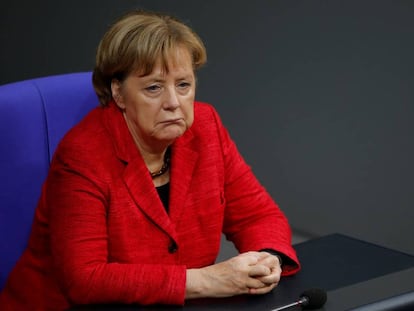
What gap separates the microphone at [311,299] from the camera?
168 cm

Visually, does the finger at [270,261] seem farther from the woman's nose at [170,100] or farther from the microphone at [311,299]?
the woman's nose at [170,100]

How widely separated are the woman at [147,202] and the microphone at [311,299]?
0.45ft

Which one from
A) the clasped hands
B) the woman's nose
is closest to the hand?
the clasped hands

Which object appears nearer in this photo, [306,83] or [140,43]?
[140,43]

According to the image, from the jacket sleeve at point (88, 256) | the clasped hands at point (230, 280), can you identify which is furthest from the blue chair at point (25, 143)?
the clasped hands at point (230, 280)

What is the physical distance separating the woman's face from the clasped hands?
0.33m

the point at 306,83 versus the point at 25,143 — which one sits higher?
the point at 25,143

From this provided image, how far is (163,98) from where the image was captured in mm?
1989

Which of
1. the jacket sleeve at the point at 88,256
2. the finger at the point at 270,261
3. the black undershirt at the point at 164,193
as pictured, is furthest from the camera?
the black undershirt at the point at 164,193

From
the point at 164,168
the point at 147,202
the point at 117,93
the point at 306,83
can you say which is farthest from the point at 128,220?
the point at 306,83

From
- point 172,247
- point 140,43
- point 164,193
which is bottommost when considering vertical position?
point 172,247

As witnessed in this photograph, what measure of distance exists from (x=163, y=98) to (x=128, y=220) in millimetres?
286

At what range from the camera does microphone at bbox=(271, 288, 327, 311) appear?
1685 millimetres

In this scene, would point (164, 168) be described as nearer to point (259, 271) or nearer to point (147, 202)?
point (147, 202)
